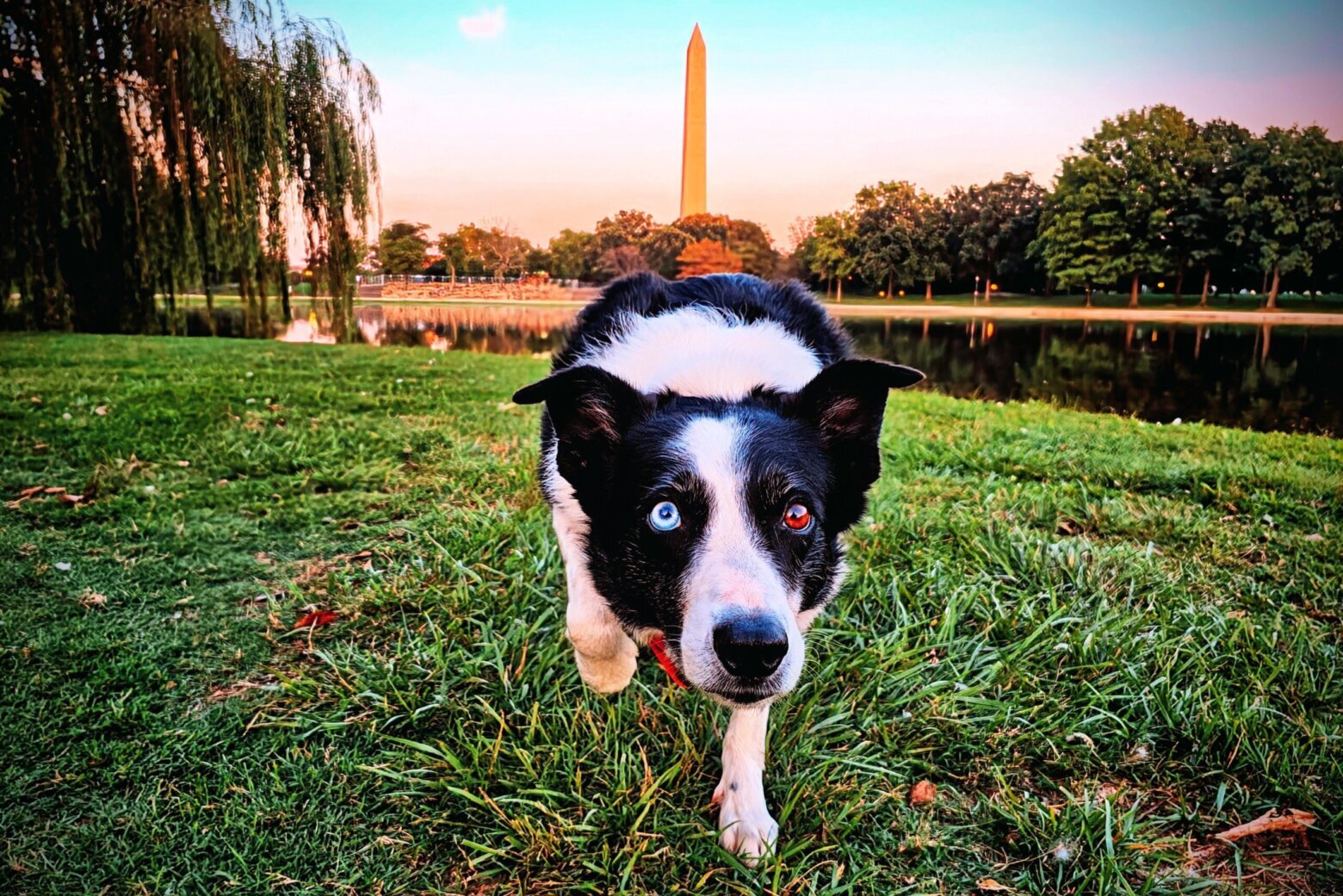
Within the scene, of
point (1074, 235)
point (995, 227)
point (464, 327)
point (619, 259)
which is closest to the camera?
point (464, 327)

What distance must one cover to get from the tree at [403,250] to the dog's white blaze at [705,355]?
374 inches

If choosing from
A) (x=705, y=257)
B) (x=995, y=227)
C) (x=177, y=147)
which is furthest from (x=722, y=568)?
(x=995, y=227)

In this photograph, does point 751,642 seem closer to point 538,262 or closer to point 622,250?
point 538,262

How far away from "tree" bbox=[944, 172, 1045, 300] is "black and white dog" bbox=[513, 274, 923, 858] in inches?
2047

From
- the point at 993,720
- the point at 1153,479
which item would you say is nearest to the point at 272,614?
the point at 993,720

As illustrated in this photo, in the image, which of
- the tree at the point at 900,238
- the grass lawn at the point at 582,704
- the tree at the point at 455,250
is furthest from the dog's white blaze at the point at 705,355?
the tree at the point at 900,238

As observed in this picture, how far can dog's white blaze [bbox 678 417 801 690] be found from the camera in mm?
1627

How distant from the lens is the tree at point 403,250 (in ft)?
41.6

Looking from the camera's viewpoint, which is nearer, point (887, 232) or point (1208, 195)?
point (1208, 195)

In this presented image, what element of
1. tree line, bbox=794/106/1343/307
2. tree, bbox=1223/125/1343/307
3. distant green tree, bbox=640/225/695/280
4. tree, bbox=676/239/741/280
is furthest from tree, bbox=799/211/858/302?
tree, bbox=1223/125/1343/307

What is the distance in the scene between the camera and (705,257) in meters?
51.2

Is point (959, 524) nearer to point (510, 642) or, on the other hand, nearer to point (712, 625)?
point (510, 642)

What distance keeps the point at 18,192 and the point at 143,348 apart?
2.13 metres

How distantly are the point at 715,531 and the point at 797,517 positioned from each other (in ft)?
0.85
